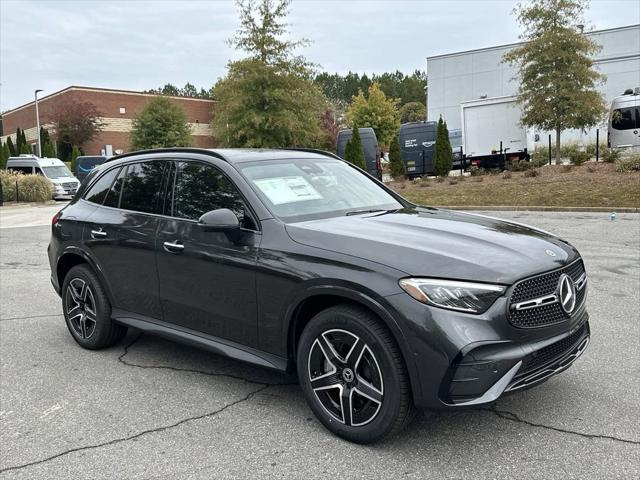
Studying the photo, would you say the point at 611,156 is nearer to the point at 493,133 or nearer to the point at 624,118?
the point at 624,118

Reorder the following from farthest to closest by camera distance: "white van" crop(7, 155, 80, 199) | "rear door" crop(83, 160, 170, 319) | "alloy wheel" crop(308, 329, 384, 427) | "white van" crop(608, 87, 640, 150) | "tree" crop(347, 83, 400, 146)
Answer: "tree" crop(347, 83, 400, 146), "white van" crop(7, 155, 80, 199), "white van" crop(608, 87, 640, 150), "rear door" crop(83, 160, 170, 319), "alloy wheel" crop(308, 329, 384, 427)

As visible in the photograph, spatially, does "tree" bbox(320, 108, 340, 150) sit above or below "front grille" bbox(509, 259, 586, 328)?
above

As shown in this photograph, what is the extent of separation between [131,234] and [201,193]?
73 cm

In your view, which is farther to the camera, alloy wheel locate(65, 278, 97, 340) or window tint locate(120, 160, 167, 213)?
alloy wheel locate(65, 278, 97, 340)

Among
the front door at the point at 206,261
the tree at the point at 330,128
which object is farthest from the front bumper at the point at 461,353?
the tree at the point at 330,128

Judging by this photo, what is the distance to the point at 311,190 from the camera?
4.21m

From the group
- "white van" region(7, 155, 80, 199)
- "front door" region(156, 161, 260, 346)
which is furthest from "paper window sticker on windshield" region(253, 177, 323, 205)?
"white van" region(7, 155, 80, 199)

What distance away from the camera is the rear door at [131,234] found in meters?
4.46

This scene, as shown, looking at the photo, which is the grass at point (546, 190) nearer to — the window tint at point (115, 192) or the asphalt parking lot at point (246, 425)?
the asphalt parking lot at point (246, 425)

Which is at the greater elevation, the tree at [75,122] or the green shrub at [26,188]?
the tree at [75,122]

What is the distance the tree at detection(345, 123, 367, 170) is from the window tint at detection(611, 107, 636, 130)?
1025 centimetres

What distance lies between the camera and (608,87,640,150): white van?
2367cm

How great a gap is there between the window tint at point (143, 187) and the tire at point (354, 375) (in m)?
1.85

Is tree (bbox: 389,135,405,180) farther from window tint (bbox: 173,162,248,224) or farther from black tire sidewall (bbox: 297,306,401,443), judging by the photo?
black tire sidewall (bbox: 297,306,401,443)
